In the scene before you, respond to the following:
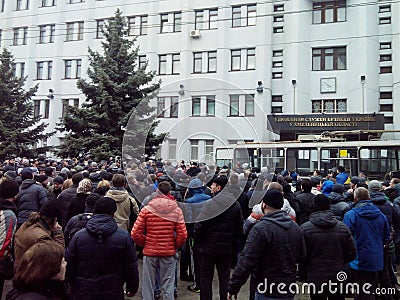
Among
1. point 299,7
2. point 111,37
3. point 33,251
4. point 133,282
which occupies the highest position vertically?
point 299,7

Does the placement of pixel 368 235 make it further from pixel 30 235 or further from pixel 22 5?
pixel 22 5

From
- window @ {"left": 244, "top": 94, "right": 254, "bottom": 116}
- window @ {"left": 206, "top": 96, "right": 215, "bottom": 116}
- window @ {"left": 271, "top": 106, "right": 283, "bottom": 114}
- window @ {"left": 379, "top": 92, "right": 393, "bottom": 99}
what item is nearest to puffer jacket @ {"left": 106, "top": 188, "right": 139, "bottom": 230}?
window @ {"left": 206, "top": 96, "right": 215, "bottom": 116}

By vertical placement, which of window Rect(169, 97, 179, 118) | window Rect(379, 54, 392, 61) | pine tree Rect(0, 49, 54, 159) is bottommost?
window Rect(169, 97, 179, 118)

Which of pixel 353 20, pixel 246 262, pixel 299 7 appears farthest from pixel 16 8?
pixel 246 262

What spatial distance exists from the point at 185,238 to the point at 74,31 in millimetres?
30341

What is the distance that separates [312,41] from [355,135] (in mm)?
13036

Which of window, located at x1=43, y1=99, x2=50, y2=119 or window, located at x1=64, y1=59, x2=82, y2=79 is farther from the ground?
window, located at x1=64, y1=59, x2=82, y2=79

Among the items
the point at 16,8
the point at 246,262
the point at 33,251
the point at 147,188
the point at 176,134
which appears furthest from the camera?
the point at 16,8

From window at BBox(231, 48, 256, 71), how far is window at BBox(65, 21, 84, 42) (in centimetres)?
1409

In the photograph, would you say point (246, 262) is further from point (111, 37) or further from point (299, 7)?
point (299, 7)

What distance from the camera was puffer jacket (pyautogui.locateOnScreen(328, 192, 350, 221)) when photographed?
549 centimetres

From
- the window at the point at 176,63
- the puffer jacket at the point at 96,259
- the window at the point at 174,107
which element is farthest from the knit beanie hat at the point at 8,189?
the window at the point at 176,63

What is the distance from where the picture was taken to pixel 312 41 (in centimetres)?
2472

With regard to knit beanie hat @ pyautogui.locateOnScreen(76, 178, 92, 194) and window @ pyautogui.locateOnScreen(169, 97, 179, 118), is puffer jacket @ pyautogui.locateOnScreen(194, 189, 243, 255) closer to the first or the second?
window @ pyautogui.locateOnScreen(169, 97, 179, 118)
